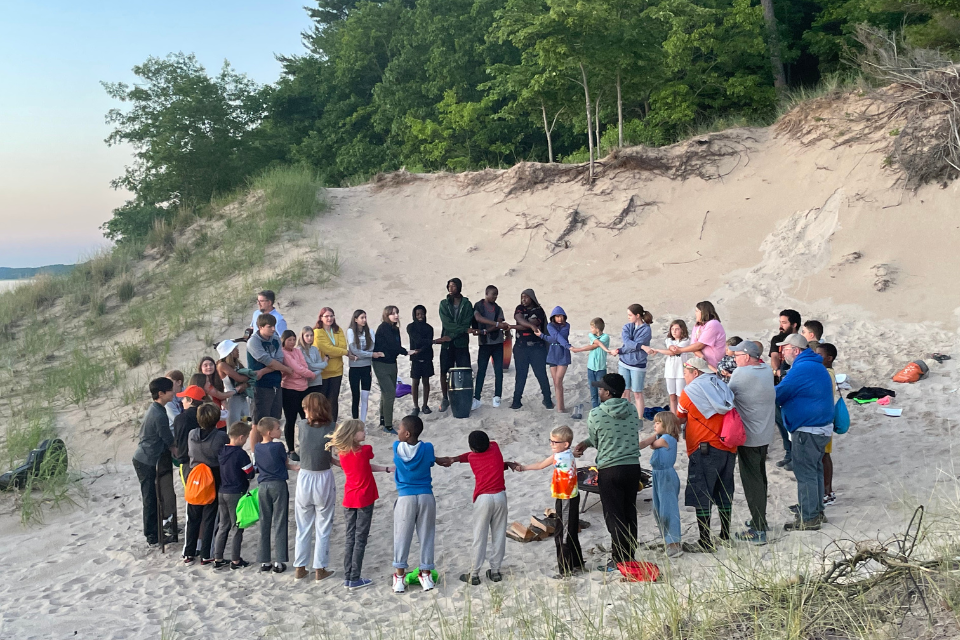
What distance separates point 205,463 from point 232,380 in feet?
5.33

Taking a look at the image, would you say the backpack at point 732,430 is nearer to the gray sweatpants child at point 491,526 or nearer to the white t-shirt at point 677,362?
the gray sweatpants child at point 491,526

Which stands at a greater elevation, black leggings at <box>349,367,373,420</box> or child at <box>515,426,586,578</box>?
black leggings at <box>349,367,373,420</box>

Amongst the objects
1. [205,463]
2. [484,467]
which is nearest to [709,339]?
[484,467]

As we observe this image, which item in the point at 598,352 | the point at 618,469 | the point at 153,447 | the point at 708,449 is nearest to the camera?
the point at 618,469

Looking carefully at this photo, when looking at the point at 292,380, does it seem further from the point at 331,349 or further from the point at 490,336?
the point at 490,336

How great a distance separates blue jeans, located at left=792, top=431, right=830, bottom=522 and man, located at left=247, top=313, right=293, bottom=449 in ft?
18.4

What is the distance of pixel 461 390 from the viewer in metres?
10.2

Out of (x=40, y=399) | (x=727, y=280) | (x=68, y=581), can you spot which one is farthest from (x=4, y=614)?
(x=727, y=280)

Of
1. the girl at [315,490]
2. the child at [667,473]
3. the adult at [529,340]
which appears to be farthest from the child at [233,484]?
the adult at [529,340]

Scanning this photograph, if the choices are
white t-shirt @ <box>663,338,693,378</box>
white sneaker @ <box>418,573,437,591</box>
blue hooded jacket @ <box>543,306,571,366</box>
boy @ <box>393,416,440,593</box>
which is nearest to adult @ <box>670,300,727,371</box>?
white t-shirt @ <box>663,338,693,378</box>

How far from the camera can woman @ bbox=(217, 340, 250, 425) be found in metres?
8.09

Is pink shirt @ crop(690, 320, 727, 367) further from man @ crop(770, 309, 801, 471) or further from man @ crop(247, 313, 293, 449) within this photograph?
man @ crop(247, 313, 293, 449)

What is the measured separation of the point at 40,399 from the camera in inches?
491

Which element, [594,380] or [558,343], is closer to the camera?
[594,380]
